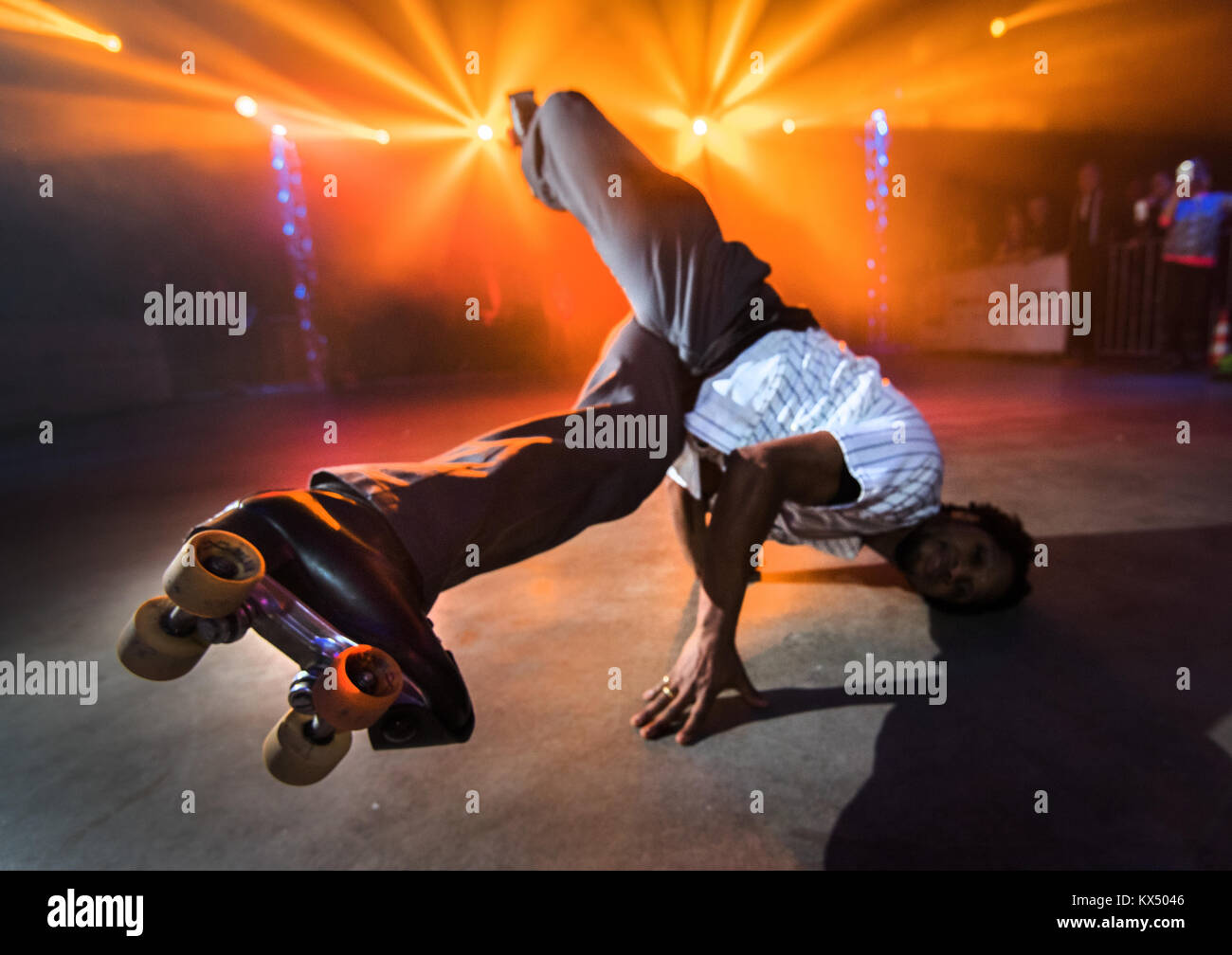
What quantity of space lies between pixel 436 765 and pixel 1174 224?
7988 mm

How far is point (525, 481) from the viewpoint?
1.13 metres

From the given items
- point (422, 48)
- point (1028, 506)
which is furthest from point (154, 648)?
point (422, 48)

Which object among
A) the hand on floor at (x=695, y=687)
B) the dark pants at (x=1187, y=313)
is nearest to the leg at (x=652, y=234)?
the hand on floor at (x=695, y=687)

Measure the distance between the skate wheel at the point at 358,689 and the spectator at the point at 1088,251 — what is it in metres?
8.49

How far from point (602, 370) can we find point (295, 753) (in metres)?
0.87

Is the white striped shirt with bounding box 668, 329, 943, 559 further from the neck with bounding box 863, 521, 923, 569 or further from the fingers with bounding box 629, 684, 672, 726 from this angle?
the fingers with bounding box 629, 684, 672, 726

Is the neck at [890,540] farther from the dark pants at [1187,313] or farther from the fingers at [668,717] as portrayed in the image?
the dark pants at [1187,313]

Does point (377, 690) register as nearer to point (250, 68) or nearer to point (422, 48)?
point (422, 48)

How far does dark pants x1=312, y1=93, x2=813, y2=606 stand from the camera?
102 cm

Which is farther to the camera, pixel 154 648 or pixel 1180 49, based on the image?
pixel 1180 49

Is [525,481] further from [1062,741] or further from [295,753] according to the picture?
[1062,741]

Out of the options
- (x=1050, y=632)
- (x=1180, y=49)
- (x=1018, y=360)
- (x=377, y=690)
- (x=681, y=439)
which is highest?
(x=1180, y=49)

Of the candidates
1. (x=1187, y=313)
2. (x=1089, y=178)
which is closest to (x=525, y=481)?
(x=1187, y=313)

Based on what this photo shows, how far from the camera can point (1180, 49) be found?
734 cm
